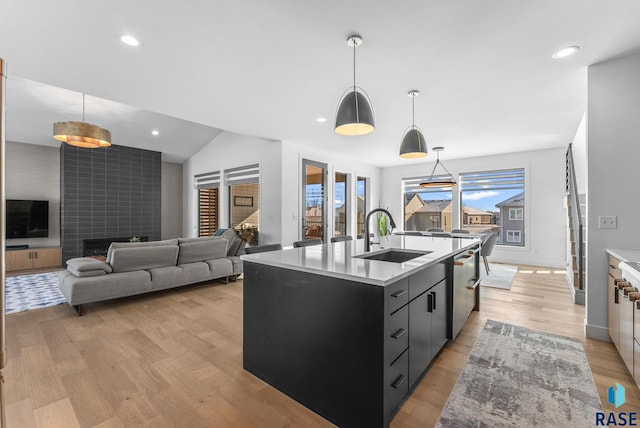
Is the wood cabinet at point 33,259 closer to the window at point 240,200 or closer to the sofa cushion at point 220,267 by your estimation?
the window at point 240,200

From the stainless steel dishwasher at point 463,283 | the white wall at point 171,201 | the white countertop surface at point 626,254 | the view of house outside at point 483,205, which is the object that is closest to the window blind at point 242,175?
the white wall at point 171,201

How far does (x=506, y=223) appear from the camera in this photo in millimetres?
6820

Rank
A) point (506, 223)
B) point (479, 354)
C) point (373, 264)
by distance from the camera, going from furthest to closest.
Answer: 1. point (506, 223)
2. point (479, 354)
3. point (373, 264)

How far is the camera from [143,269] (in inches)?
152

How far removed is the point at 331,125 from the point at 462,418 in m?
4.06

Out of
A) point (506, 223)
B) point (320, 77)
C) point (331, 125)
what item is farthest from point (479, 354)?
point (506, 223)

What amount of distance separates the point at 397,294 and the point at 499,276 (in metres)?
4.74

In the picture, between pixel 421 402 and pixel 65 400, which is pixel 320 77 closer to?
pixel 421 402

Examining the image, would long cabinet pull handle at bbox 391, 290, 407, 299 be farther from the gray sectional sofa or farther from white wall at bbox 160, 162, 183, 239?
white wall at bbox 160, 162, 183, 239

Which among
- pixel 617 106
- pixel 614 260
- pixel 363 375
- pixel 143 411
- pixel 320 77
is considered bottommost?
pixel 143 411

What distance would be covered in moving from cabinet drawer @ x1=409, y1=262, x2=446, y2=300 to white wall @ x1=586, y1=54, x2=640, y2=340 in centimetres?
170

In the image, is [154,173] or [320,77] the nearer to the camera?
[320,77]

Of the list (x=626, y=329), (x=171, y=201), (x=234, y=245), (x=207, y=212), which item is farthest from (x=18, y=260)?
(x=626, y=329)

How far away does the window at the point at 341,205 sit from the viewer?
7.14 metres
